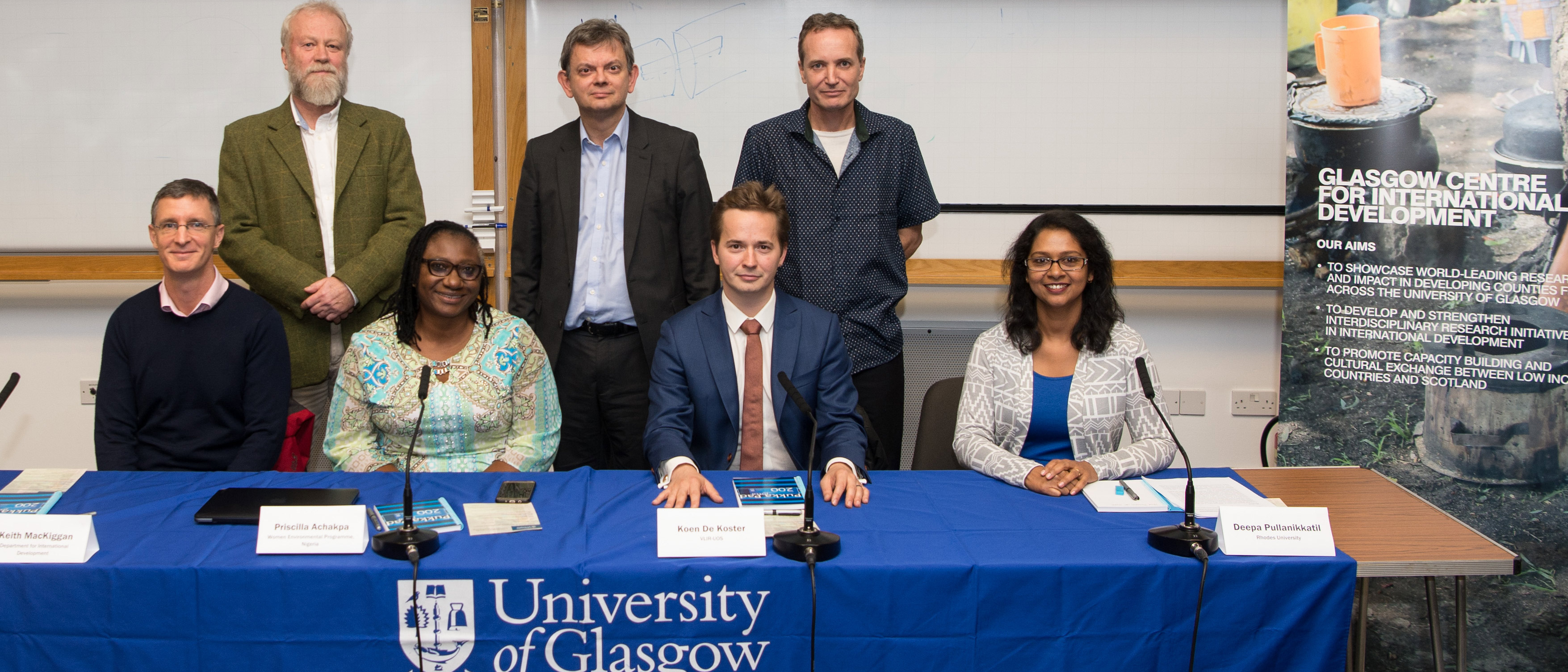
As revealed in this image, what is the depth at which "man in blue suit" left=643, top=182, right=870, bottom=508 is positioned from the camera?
220 centimetres

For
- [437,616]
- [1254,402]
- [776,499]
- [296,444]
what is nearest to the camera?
[437,616]

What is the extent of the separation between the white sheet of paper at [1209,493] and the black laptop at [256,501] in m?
1.48

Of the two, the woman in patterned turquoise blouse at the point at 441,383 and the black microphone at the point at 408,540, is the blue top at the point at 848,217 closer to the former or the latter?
the woman in patterned turquoise blouse at the point at 441,383

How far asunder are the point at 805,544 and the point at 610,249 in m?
1.47

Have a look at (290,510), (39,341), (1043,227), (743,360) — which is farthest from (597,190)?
(39,341)

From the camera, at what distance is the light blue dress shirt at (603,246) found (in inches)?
110

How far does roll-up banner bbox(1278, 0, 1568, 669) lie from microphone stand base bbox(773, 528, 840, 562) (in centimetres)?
203

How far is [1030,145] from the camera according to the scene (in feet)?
11.7

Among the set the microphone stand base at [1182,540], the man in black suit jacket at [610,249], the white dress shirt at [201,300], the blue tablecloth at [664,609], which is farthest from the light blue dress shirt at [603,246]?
the microphone stand base at [1182,540]

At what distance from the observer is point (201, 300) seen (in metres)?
2.41

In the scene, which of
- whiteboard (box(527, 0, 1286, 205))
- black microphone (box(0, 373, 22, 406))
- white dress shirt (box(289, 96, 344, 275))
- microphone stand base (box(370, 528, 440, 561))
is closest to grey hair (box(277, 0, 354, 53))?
white dress shirt (box(289, 96, 344, 275))

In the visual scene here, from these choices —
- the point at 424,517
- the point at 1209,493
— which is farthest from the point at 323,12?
the point at 1209,493

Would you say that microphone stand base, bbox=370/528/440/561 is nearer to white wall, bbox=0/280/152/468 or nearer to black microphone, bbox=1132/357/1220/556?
black microphone, bbox=1132/357/1220/556

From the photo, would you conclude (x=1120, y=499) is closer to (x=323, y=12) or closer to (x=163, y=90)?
(x=323, y=12)
